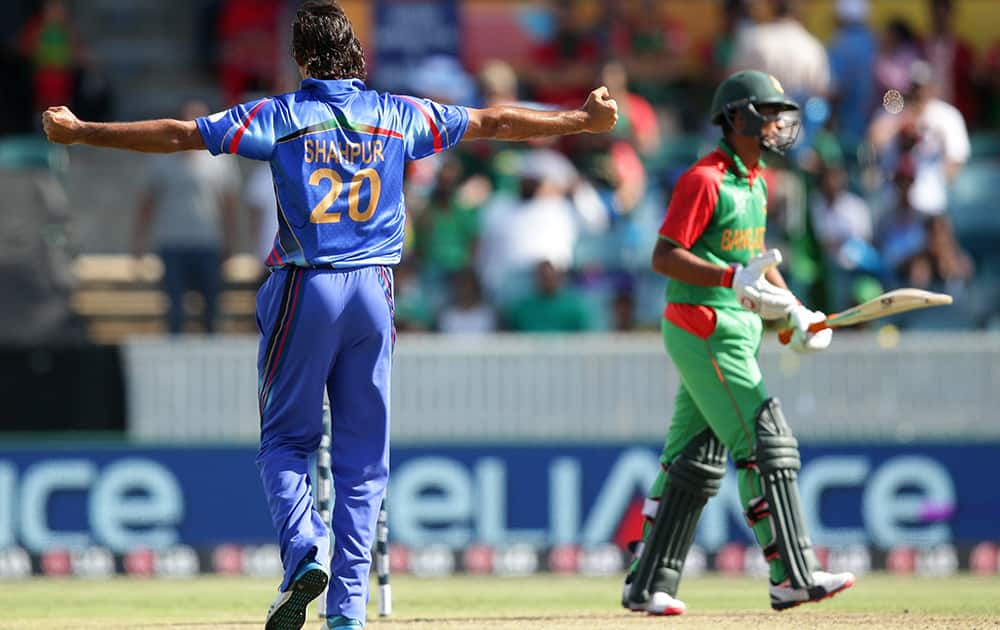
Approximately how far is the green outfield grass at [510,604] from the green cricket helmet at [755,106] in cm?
216

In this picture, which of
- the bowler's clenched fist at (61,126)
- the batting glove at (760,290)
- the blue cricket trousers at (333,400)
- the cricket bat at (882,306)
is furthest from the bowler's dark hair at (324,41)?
the cricket bat at (882,306)

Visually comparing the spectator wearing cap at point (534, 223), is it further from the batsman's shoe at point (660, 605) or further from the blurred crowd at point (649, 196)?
the batsman's shoe at point (660, 605)

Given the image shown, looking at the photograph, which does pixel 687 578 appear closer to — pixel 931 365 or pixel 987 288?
pixel 931 365

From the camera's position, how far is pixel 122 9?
20094 millimetres

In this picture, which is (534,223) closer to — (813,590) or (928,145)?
(928,145)

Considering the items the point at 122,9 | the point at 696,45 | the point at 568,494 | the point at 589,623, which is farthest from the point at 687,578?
the point at 122,9

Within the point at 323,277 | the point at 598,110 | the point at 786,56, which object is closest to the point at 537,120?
the point at 598,110

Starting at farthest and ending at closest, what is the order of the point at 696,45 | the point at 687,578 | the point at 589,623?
the point at 696,45 → the point at 687,578 → the point at 589,623

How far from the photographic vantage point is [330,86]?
275 inches

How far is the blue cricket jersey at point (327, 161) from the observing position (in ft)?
22.6

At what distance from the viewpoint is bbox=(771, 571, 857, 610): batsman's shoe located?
25.7 ft

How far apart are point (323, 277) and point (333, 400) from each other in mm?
488

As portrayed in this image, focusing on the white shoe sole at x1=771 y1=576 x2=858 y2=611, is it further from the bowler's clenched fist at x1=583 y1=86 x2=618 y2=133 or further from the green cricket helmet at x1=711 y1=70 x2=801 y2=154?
the bowler's clenched fist at x1=583 y1=86 x2=618 y2=133

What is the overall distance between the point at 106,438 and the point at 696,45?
805 cm
